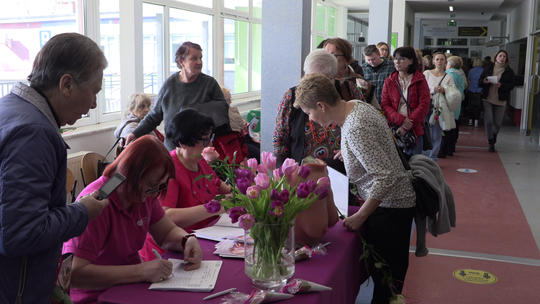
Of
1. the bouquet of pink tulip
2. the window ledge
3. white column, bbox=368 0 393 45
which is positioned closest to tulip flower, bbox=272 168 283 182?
the bouquet of pink tulip

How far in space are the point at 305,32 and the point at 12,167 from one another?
9.80ft

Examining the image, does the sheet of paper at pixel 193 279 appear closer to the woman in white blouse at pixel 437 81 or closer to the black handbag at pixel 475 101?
the woman in white blouse at pixel 437 81

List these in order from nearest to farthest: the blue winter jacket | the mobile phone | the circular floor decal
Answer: the blue winter jacket → the mobile phone → the circular floor decal

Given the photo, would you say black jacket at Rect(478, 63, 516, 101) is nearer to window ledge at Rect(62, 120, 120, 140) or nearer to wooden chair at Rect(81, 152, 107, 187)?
window ledge at Rect(62, 120, 120, 140)

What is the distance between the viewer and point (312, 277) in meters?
1.66

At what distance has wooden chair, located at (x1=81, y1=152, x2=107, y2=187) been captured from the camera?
14.7ft

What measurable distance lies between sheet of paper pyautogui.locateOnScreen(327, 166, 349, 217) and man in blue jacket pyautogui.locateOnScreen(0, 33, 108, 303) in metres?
1.23

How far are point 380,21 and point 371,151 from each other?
7182mm

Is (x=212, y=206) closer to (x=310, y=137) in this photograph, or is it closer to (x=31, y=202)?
(x=31, y=202)

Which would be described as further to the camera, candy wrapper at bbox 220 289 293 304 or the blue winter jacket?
candy wrapper at bbox 220 289 293 304

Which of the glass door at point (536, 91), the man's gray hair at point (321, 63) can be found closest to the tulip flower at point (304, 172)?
the man's gray hair at point (321, 63)

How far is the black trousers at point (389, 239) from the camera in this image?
2.34 m

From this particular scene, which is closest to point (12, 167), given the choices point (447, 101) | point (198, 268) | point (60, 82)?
point (60, 82)

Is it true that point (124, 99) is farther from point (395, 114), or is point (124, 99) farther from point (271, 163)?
point (271, 163)
